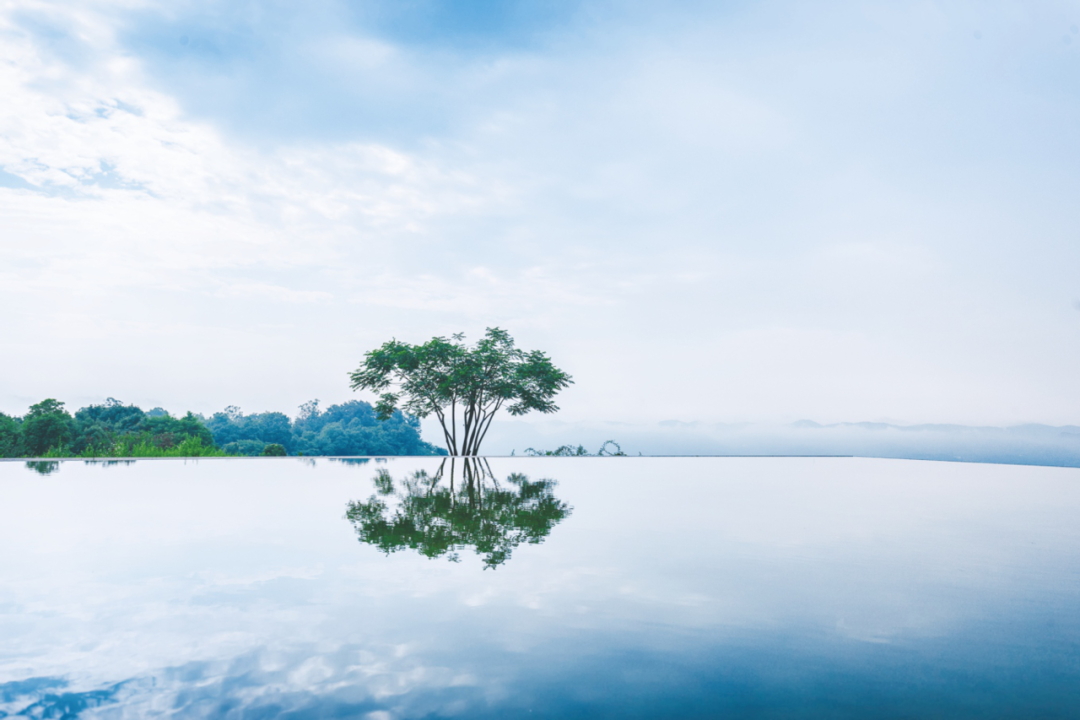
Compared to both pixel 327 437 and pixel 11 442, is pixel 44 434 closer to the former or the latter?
pixel 11 442

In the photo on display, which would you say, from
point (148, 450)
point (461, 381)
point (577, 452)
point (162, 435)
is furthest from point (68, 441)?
point (577, 452)

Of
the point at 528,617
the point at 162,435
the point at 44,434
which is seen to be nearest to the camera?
the point at 528,617

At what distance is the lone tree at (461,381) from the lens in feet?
84.6

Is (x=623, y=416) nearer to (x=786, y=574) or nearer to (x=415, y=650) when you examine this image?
(x=786, y=574)

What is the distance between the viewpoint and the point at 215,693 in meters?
2.36

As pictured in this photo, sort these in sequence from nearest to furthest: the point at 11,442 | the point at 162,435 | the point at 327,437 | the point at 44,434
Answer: the point at 11,442, the point at 44,434, the point at 162,435, the point at 327,437

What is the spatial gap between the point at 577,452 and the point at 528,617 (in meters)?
27.5

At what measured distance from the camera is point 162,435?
83.1 feet

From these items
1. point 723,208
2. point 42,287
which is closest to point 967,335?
point 723,208

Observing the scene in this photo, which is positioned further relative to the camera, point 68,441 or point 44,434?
point 68,441

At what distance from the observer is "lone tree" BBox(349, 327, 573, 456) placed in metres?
25.8

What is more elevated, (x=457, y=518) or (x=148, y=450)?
(x=148, y=450)

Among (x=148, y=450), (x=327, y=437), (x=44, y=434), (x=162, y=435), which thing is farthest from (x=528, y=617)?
(x=327, y=437)

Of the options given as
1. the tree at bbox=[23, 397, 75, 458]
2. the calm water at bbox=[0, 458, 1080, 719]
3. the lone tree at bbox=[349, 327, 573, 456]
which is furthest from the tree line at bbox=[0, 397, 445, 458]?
the calm water at bbox=[0, 458, 1080, 719]
